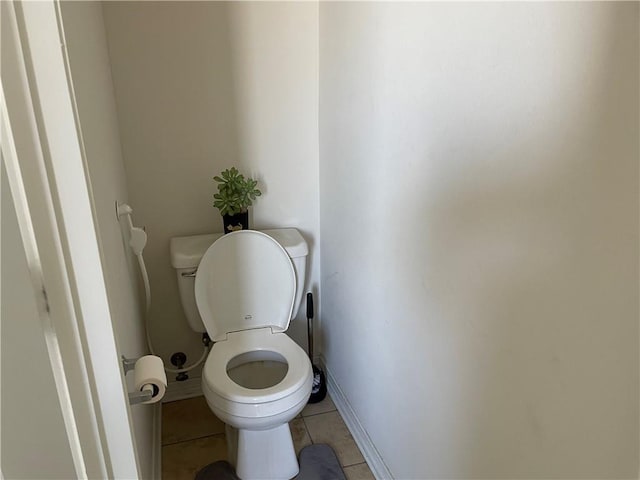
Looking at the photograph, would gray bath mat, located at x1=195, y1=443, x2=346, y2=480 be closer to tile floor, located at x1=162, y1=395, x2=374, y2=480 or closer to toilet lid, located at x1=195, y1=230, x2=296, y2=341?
tile floor, located at x1=162, y1=395, x2=374, y2=480

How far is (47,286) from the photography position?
636mm

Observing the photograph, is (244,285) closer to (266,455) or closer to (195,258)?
(195,258)

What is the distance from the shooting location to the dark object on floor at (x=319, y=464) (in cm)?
171

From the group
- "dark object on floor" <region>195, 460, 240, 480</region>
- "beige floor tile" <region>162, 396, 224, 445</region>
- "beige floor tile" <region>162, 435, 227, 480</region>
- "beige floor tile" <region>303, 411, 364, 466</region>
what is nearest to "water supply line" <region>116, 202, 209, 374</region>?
"beige floor tile" <region>162, 396, 224, 445</region>

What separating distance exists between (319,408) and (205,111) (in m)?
1.25

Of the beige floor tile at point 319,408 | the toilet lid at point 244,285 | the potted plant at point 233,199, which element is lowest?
the beige floor tile at point 319,408

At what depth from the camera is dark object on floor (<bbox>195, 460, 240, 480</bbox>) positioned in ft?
5.59

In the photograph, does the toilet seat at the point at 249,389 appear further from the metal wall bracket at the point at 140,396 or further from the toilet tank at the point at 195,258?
the metal wall bracket at the point at 140,396

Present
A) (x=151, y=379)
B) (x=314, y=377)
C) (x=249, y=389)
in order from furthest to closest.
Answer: (x=314, y=377)
(x=249, y=389)
(x=151, y=379)

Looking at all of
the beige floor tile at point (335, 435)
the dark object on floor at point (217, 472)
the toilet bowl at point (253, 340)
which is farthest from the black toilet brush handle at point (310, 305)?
the dark object on floor at point (217, 472)

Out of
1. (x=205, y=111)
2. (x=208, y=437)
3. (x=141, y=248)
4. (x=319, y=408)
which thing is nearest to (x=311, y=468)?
(x=319, y=408)

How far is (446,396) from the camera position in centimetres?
120

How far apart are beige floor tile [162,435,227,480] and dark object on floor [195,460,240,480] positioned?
2 centimetres

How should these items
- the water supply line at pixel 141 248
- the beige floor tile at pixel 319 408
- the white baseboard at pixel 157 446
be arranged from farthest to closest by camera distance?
the beige floor tile at pixel 319 408 < the white baseboard at pixel 157 446 < the water supply line at pixel 141 248
